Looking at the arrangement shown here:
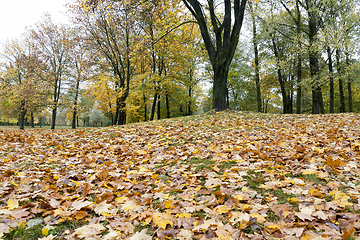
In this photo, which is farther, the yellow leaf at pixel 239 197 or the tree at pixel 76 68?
the tree at pixel 76 68

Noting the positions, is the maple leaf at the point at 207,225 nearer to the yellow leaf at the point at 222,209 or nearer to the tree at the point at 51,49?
the yellow leaf at the point at 222,209

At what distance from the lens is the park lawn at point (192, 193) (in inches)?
67.1

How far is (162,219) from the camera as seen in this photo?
1.80m

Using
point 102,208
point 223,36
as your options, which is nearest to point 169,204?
point 102,208

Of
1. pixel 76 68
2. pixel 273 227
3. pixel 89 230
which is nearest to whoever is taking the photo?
pixel 273 227

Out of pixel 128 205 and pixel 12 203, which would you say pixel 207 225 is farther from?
pixel 12 203

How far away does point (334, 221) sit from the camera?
168cm

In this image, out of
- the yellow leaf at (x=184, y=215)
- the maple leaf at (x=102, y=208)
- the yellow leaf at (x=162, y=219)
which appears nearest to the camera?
the yellow leaf at (x=162, y=219)

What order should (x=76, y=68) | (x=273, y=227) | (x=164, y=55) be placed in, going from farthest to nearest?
(x=76, y=68), (x=164, y=55), (x=273, y=227)

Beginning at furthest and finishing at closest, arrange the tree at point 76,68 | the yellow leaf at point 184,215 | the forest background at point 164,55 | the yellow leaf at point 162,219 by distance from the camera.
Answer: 1. the tree at point 76,68
2. the forest background at point 164,55
3. the yellow leaf at point 184,215
4. the yellow leaf at point 162,219

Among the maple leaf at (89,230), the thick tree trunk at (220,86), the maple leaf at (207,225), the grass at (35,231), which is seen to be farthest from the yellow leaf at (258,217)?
the thick tree trunk at (220,86)

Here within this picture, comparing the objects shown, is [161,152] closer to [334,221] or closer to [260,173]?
[260,173]

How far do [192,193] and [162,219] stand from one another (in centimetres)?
69

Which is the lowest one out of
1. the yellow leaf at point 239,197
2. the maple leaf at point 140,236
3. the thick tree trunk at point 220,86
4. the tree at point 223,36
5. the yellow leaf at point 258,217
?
the maple leaf at point 140,236
